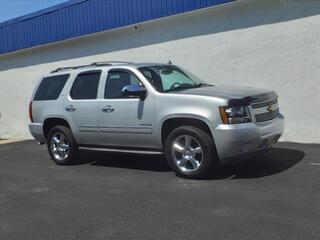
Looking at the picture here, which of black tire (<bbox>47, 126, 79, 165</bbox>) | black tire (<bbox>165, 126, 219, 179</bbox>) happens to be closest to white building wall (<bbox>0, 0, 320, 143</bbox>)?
black tire (<bbox>165, 126, 219, 179</bbox>)

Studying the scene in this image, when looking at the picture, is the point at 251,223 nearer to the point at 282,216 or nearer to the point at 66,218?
the point at 282,216

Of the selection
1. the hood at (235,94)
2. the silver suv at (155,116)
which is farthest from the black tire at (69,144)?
the hood at (235,94)

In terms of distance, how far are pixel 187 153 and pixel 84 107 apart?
2.44 meters

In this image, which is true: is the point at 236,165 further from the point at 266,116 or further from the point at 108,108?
the point at 108,108

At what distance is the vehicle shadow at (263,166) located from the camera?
7.51 metres

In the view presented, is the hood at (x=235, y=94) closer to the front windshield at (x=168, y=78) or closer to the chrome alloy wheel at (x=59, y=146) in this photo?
the front windshield at (x=168, y=78)

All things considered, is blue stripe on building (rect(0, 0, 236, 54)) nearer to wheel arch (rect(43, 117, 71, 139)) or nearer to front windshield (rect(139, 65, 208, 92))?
front windshield (rect(139, 65, 208, 92))

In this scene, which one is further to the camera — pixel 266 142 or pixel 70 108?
pixel 70 108

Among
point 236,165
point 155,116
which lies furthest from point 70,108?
point 236,165

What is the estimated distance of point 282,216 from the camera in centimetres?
539

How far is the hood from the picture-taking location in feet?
23.3

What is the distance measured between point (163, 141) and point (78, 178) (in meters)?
1.65

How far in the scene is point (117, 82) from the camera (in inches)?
342

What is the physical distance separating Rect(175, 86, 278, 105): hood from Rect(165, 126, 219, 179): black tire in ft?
1.92
